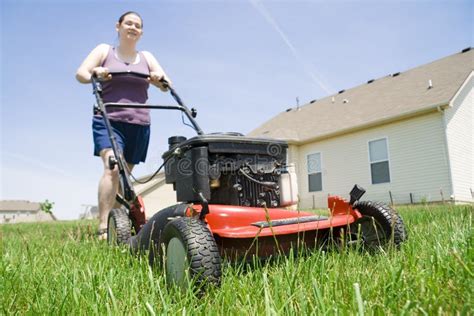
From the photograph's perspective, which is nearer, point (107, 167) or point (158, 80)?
point (107, 167)

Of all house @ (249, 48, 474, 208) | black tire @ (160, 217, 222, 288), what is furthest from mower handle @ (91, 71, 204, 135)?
house @ (249, 48, 474, 208)

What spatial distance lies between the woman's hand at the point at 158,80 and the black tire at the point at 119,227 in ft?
4.72

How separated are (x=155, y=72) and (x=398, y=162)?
31.2ft

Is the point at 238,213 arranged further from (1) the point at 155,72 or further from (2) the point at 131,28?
(2) the point at 131,28

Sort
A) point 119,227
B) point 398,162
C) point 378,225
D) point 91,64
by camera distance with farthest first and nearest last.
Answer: point 398,162
point 91,64
point 119,227
point 378,225

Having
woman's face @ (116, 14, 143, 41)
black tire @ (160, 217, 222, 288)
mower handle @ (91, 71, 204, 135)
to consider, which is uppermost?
woman's face @ (116, 14, 143, 41)

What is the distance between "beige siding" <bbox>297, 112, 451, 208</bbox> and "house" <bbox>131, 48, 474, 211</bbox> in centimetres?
3

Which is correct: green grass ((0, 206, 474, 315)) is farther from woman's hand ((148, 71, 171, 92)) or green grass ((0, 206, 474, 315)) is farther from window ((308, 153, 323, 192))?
window ((308, 153, 323, 192))

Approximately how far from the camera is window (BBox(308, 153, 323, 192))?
14133 millimetres

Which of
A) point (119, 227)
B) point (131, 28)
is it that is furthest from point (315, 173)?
point (119, 227)

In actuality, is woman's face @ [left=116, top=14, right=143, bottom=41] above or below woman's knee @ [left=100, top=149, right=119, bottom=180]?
above

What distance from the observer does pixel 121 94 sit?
400 centimetres

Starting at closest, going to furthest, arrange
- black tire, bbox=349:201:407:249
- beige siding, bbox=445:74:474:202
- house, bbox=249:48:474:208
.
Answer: black tire, bbox=349:201:407:249 → beige siding, bbox=445:74:474:202 → house, bbox=249:48:474:208

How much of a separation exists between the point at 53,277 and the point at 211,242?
835 mm
